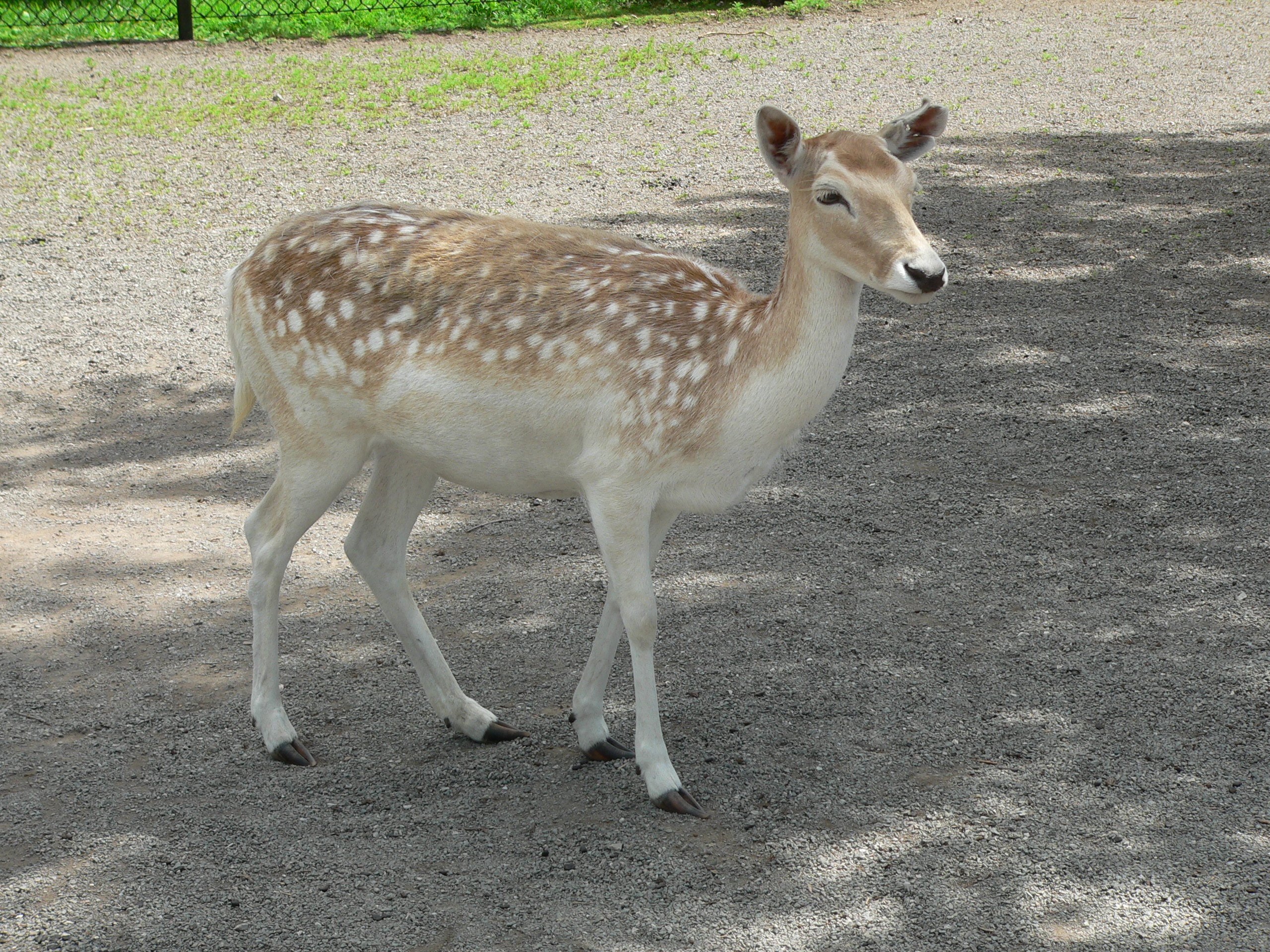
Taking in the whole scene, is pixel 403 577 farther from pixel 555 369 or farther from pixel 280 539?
pixel 555 369

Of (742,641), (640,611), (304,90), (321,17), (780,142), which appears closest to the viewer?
(780,142)

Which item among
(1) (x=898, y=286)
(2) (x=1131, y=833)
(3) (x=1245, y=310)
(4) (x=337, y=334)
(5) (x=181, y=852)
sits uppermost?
(1) (x=898, y=286)

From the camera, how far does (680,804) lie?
4.12 meters

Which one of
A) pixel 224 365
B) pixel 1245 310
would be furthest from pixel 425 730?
pixel 1245 310

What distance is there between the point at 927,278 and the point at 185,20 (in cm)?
1260

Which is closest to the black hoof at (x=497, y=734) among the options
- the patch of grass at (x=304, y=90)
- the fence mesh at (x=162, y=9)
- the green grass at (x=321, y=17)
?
the patch of grass at (x=304, y=90)

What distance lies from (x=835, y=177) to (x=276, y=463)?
383 cm

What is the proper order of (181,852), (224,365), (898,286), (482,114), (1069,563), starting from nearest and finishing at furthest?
(898,286), (181,852), (1069,563), (224,365), (482,114)

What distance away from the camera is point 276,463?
259 inches

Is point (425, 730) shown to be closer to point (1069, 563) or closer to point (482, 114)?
point (1069, 563)

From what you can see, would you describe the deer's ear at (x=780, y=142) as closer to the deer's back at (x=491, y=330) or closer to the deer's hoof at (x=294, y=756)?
the deer's back at (x=491, y=330)

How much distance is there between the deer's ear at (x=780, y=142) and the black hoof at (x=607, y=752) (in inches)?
75.0

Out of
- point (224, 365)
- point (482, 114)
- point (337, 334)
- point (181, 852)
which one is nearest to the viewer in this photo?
point (181, 852)

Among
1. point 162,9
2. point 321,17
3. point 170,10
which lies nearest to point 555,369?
point 321,17
